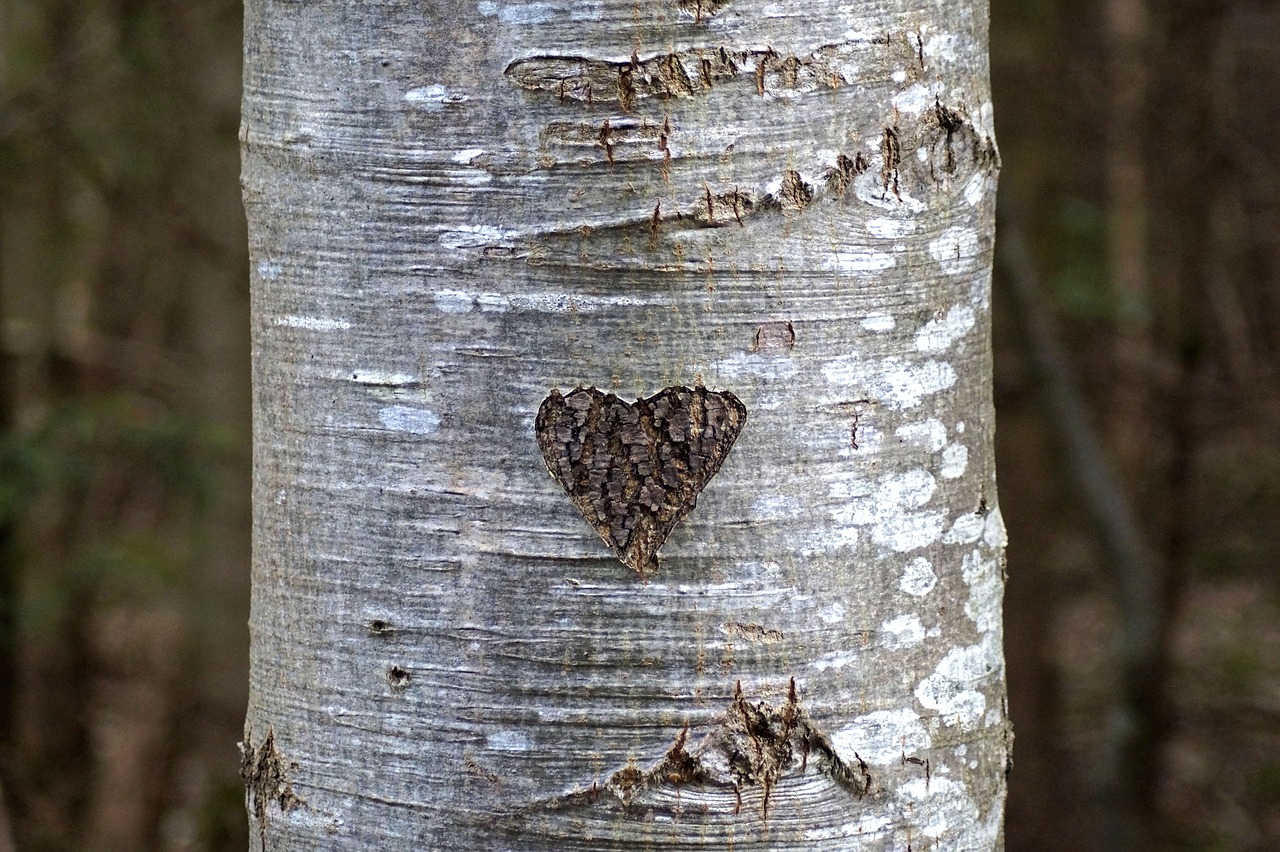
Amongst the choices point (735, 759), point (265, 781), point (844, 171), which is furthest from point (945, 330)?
point (265, 781)

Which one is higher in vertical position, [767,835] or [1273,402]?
[1273,402]

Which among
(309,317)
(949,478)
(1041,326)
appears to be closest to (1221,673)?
(1041,326)

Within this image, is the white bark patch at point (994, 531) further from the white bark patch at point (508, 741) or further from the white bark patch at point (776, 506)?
the white bark patch at point (508, 741)

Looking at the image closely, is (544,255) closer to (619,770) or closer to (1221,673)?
(619,770)

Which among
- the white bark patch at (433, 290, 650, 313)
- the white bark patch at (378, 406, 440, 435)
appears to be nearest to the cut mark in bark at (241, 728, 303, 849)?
the white bark patch at (378, 406, 440, 435)

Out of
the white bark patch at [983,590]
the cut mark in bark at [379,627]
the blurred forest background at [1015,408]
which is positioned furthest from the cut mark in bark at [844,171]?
the blurred forest background at [1015,408]

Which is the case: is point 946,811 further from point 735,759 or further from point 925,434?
point 925,434
